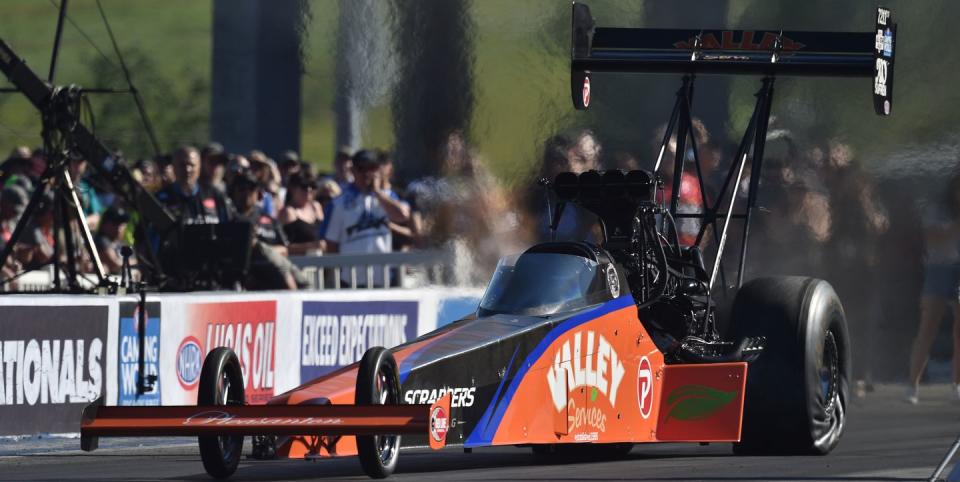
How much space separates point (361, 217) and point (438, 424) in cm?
1023

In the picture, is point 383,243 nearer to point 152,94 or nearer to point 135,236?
point 135,236

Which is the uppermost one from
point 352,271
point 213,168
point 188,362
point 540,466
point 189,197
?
point 213,168

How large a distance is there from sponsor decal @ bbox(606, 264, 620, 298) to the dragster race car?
12mm

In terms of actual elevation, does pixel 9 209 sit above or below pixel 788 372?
above

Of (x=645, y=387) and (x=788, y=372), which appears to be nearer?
(x=645, y=387)

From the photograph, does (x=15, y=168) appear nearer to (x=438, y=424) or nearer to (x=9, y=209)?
(x=9, y=209)

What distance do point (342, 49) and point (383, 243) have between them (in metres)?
3.03

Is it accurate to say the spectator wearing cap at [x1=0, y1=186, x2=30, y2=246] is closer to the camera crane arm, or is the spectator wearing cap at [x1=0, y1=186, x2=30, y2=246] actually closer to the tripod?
the camera crane arm

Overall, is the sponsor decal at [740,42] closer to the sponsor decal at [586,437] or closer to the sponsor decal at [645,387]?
the sponsor decal at [645,387]

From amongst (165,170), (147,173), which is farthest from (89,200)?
(147,173)

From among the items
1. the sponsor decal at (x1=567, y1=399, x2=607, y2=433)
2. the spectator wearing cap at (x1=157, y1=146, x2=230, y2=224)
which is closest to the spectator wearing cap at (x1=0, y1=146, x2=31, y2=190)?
the spectator wearing cap at (x1=157, y1=146, x2=230, y2=224)

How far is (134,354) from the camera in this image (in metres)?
14.6

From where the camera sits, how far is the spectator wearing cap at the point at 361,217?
19359 millimetres

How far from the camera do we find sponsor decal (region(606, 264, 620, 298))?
11469 millimetres
